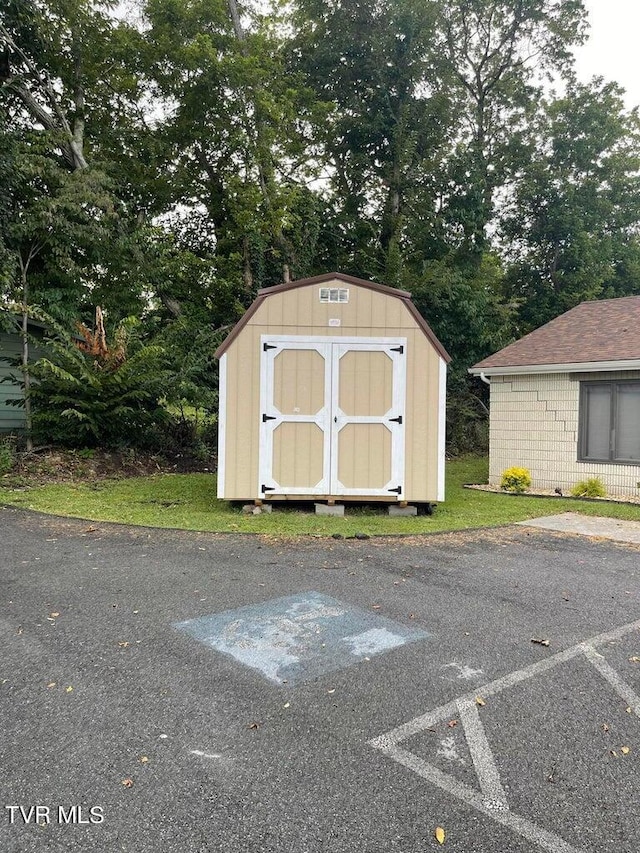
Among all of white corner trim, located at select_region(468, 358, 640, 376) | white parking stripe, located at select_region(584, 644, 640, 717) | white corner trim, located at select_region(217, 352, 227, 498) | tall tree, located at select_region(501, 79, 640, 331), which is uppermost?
tall tree, located at select_region(501, 79, 640, 331)

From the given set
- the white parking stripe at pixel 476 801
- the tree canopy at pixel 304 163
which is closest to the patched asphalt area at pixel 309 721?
the white parking stripe at pixel 476 801

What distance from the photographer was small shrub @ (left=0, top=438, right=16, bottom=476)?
9.48m

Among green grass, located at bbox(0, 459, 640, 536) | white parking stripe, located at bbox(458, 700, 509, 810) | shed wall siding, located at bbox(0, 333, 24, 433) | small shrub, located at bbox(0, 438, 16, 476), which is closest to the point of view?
white parking stripe, located at bbox(458, 700, 509, 810)

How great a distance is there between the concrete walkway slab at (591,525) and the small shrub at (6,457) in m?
8.52

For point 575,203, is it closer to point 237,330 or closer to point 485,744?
point 237,330

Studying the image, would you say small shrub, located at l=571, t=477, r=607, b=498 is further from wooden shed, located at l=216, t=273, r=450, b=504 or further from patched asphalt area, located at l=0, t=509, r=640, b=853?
patched asphalt area, located at l=0, t=509, r=640, b=853

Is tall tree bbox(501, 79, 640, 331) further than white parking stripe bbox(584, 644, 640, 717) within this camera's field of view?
Yes

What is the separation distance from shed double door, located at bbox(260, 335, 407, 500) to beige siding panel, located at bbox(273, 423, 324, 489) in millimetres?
13

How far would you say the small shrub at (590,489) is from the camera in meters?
8.81

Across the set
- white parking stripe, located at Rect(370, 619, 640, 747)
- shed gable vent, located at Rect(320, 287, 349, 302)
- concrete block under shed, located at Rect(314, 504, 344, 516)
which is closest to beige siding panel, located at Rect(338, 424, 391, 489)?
concrete block under shed, located at Rect(314, 504, 344, 516)

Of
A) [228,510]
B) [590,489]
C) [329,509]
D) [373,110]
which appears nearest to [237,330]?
[228,510]

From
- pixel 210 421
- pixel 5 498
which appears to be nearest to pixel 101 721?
pixel 5 498

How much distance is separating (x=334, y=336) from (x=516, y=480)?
4.73m

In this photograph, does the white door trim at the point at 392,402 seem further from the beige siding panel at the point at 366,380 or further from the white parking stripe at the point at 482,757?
the white parking stripe at the point at 482,757
